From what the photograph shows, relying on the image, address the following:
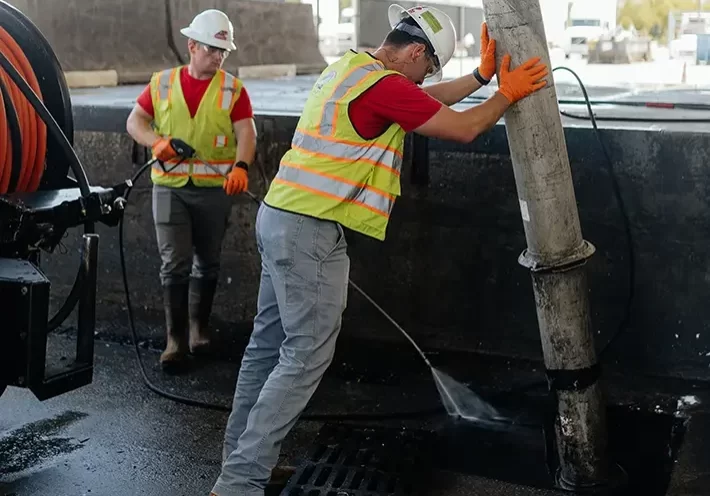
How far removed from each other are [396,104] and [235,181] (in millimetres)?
2056

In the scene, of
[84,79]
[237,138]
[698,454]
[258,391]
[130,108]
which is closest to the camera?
[258,391]

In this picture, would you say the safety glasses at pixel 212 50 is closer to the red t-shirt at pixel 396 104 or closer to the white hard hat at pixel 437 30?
the white hard hat at pixel 437 30

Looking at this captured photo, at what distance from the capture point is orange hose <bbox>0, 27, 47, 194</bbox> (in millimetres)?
4145

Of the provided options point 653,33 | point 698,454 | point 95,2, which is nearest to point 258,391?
point 698,454

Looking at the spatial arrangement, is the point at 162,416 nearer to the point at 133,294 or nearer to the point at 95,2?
the point at 133,294

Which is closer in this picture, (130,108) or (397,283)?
(397,283)

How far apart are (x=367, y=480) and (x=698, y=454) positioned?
1578 mm

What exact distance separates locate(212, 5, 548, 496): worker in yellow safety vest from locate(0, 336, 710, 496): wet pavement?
0.70 meters

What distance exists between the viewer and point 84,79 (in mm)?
10375

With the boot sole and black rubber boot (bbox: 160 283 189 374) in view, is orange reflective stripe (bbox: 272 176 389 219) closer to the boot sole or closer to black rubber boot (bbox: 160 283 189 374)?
black rubber boot (bbox: 160 283 189 374)

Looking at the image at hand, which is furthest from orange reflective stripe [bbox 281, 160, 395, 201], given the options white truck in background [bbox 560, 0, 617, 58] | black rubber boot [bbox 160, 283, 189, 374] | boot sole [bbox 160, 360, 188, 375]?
white truck in background [bbox 560, 0, 617, 58]

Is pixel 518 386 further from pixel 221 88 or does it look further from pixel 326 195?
pixel 221 88

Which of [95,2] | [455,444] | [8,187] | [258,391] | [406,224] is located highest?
[95,2]

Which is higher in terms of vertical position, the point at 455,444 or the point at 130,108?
the point at 130,108
